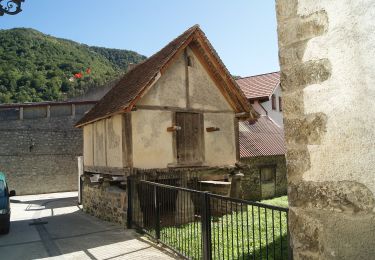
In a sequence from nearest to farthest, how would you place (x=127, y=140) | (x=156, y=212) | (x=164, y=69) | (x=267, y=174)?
(x=156, y=212) < (x=127, y=140) < (x=164, y=69) < (x=267, y=174)

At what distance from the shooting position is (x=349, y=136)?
2148 millimetres

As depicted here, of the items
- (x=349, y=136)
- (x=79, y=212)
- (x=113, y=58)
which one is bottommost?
(x=79, y=212)

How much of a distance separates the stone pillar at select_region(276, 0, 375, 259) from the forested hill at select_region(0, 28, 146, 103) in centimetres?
3828

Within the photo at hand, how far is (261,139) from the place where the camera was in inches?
818

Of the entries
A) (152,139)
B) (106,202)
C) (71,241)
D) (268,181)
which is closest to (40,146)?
(106,202)

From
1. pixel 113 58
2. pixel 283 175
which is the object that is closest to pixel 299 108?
pixel 283 175

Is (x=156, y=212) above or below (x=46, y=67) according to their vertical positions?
below

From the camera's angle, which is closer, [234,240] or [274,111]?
[234,240]

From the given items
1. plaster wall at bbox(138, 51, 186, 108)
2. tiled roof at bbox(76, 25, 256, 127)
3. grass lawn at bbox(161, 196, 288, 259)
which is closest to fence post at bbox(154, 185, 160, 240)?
grass lawn at bbox(161, 196, 288, 259)

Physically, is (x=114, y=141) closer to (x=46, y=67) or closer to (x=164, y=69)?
(x=164, y=69)

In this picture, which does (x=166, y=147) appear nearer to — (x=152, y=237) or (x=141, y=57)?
(x=152, y=237)

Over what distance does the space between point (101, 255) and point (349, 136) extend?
21.9 feet

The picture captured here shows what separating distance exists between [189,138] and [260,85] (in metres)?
14.4

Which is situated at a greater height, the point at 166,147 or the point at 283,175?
the point at 166,147
